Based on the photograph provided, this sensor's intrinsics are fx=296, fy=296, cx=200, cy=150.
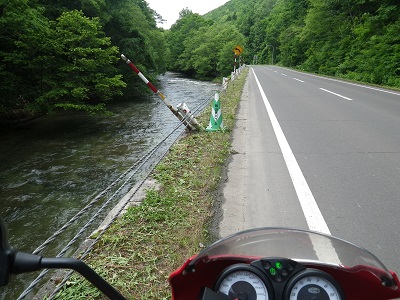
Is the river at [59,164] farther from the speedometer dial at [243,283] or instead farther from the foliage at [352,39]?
the foliage at [352,39]

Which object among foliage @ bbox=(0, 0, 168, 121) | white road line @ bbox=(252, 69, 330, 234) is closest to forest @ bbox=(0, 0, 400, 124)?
foliage @ bbox=(0, 0, 168, 121)

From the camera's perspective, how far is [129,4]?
63.3ft

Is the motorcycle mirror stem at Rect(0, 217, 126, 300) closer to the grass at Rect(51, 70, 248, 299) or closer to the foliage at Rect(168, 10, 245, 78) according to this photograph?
the grass at Rect(51, 70, 248, 299)

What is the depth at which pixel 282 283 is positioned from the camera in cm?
126

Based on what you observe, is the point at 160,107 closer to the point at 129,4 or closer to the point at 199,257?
the point at 129,4

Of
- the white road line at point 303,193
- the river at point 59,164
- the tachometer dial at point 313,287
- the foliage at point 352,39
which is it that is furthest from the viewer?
the foliage at point 352,39

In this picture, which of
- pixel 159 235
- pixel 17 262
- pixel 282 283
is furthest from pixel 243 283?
pixel 159 235

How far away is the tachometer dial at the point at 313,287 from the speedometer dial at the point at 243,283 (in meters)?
0.10

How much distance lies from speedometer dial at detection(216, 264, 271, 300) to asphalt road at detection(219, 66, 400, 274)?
1.63m

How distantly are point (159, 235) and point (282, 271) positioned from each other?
1.78m

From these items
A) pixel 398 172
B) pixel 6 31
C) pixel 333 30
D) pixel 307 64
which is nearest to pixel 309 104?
pixel 398 172

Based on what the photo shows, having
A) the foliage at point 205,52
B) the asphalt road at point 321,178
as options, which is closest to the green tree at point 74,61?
the asphalt road at point 321,178

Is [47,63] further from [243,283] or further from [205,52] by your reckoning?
[205,52]

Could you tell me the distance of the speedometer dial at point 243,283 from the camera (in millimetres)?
1258
